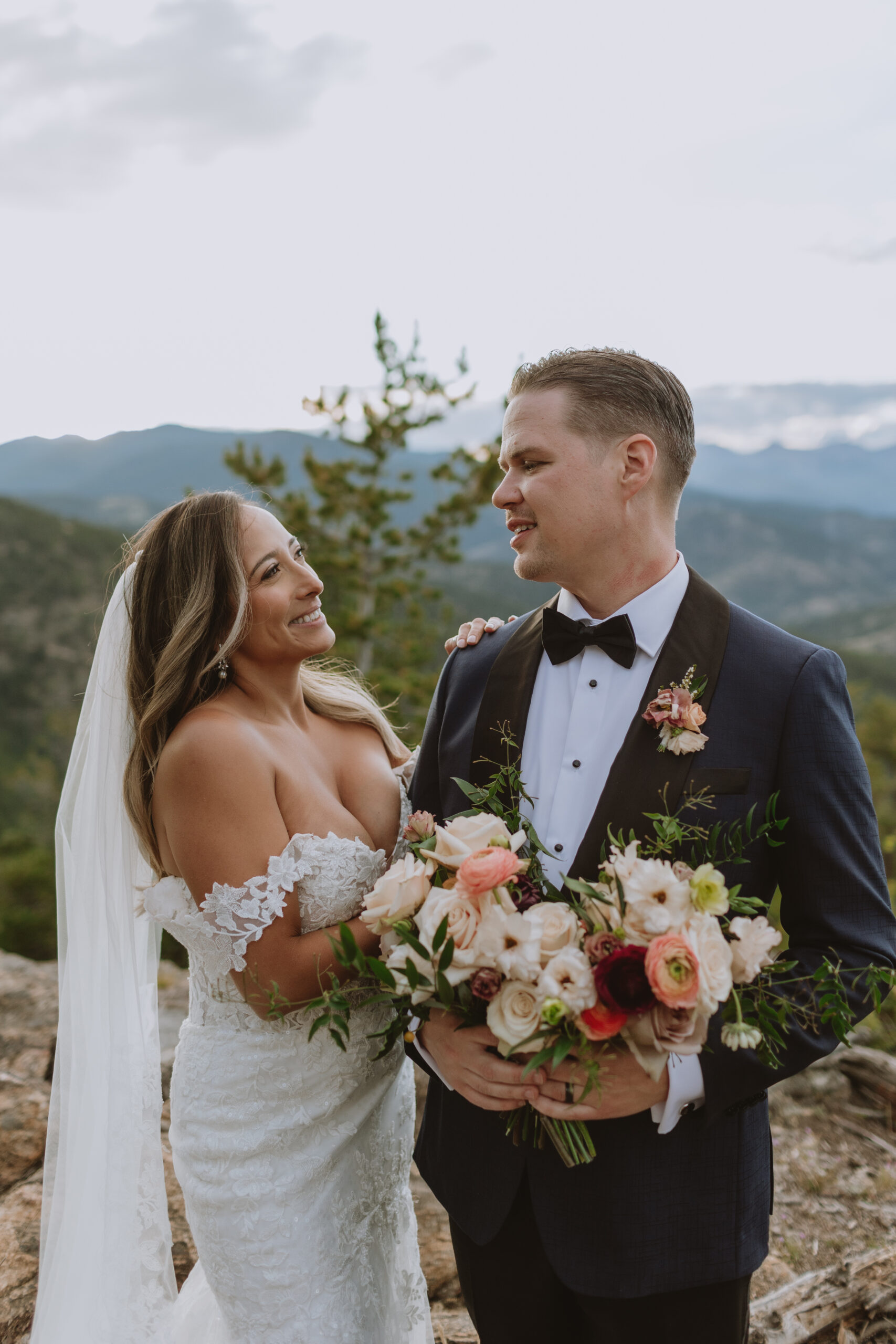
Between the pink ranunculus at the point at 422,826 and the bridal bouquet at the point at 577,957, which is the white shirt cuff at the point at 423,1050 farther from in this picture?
the pink ranunculus at the point at 422,826

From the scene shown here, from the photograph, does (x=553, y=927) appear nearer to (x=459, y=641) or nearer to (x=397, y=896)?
(x=397, y=896)

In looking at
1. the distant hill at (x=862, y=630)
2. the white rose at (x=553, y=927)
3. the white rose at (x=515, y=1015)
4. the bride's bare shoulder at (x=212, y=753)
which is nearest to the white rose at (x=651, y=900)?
the white rose at (x=553, y=927)

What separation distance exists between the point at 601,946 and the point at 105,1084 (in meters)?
2.18

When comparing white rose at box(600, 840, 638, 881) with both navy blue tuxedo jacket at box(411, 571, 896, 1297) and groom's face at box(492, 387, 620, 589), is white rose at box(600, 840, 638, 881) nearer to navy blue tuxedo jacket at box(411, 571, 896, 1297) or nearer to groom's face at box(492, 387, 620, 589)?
navy blue tuxedo jacket at box(411, 571, 896, 1297)

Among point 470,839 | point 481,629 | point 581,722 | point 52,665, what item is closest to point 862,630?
point 52,665

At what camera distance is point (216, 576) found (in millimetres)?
2920

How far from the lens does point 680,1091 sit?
2.12 meters

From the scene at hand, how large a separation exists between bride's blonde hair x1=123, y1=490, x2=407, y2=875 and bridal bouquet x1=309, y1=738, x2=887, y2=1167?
117 cm

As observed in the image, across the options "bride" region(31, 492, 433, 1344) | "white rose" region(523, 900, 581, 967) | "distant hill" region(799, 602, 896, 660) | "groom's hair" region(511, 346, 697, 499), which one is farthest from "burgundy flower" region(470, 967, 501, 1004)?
"distant hill" region(799, 602, 896, 660)

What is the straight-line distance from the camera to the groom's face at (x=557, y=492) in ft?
8.73

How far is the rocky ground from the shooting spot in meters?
3.33

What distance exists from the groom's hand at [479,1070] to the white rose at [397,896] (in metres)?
0.27

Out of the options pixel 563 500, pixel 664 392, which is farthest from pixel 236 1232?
pixel 664 392

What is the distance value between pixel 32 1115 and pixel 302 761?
2.98 meters
